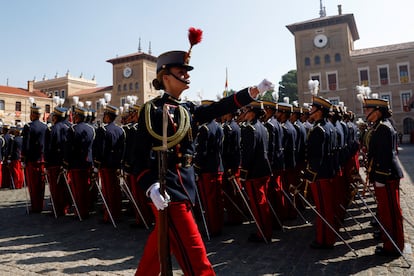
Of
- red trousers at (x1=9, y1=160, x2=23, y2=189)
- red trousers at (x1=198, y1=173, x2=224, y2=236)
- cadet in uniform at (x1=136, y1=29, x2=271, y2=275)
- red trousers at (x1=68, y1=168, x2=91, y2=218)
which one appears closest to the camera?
cadet in uniform at (x1=136, y1=29, x2=271, y2=275)

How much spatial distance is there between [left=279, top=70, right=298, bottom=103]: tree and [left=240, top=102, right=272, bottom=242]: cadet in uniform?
59.1m

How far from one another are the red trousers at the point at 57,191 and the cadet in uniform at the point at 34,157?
0.52m

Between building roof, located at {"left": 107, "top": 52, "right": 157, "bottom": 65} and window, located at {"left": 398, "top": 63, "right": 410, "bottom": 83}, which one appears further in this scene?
building roof, located at {"left": 107, "top": 52, "right": 157, "bottom": 65}

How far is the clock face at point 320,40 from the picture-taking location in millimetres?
43531

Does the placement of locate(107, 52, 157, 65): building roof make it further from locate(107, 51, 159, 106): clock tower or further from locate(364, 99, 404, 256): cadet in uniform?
locate(364, 99, 404, 256): cadet in uniform

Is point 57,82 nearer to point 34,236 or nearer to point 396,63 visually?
point 396,63

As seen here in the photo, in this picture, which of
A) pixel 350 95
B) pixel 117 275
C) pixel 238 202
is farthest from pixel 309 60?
pixel 117 275

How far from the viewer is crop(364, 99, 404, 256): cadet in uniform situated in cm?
450

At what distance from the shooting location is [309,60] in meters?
44.4

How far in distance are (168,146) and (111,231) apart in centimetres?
403

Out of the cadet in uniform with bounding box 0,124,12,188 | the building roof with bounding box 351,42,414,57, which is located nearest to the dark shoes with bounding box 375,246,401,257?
the cadet in uniform with bounding box 0,124,12,188

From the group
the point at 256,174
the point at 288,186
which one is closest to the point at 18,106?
the point at 288,186

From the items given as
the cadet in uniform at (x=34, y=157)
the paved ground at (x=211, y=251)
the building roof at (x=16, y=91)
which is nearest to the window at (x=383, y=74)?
the paved ground at (x=211, y=251)

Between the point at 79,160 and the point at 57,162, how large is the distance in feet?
2.70
